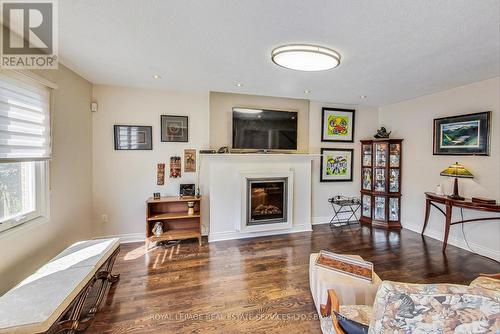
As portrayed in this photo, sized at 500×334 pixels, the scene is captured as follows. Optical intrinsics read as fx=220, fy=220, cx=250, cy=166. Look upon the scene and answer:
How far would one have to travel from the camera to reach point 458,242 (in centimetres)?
335

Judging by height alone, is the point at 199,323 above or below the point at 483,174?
below

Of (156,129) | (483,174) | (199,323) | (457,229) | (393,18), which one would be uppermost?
(393,18)

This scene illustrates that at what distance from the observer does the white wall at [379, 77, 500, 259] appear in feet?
9.71

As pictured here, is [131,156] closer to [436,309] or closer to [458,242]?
[436,309]

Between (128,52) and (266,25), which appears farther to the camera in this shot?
(128,52)

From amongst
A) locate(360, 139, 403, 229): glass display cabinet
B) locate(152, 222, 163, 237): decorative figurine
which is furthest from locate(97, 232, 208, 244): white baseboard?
locate(360, 139, 403, 229): glass display cabinet

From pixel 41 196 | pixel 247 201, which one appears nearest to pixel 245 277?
pixel 247 201

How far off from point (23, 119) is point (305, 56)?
2689 mm

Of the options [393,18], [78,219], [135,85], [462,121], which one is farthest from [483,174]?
[78,219]

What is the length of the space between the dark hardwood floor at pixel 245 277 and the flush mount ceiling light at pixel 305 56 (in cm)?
233

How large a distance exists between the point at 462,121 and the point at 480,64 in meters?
1.05

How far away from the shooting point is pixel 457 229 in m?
3.37

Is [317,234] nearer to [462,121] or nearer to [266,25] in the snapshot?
[462,121]

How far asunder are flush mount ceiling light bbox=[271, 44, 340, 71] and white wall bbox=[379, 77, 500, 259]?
8.13 feet
